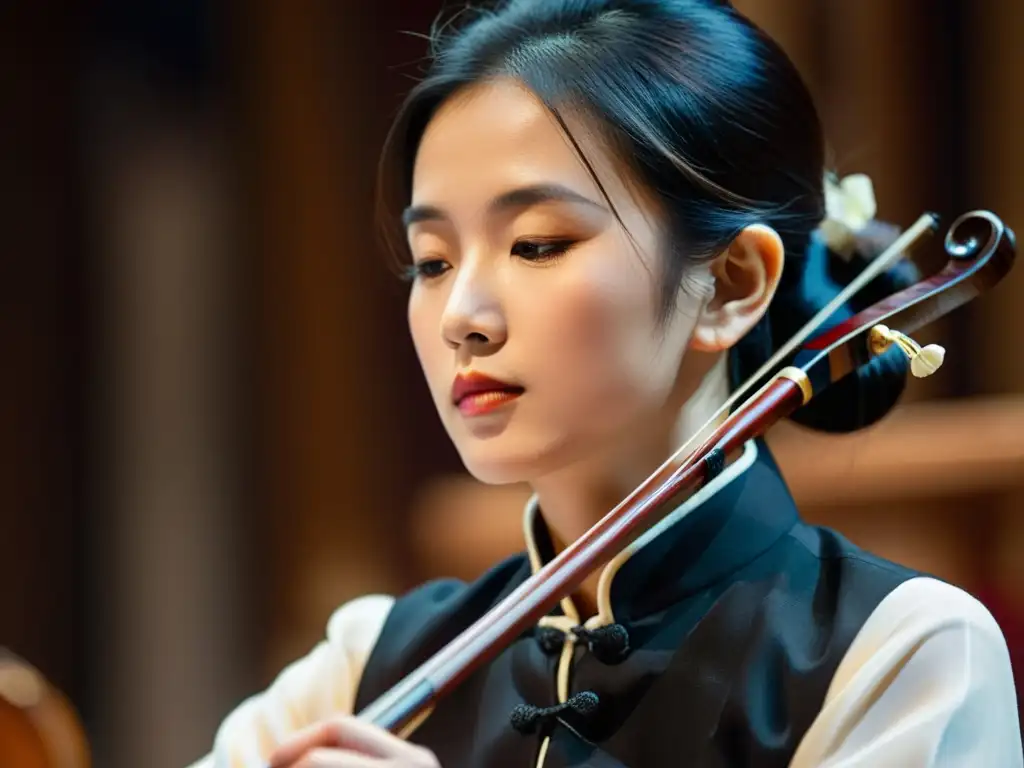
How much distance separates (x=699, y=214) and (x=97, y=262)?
121 cm

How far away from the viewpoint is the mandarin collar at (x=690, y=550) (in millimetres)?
689

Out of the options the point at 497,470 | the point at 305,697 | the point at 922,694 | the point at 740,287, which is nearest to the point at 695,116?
the point at 740,287

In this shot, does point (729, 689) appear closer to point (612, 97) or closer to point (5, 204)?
point (612, 97)

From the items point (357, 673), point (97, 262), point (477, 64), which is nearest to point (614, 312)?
point (477, 64)

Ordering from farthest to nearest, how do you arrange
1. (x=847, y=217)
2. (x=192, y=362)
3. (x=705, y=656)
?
(x=192, y=362) → (x=847, y=217) → (x=705, y=656)

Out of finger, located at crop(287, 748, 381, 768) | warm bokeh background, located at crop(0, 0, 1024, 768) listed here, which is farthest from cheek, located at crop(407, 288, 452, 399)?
warm bokeh background, located at crop(0, 0, 1024, 768)

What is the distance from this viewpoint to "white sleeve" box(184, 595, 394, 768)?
2.55ft

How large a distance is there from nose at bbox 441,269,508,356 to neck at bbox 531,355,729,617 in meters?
0.09

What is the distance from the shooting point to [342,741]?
Result: 0.55m

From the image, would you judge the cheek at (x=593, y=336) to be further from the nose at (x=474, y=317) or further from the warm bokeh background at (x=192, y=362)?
the warm bokeh background at (x=192, y=362)

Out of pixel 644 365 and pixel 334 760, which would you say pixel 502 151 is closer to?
pixel 644 365

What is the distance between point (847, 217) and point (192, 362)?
111 centimetres

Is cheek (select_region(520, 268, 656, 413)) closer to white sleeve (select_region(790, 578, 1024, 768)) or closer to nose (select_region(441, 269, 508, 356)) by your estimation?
nose (select_region(441, 269, 508, 356))

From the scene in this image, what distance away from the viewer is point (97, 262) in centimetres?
169
